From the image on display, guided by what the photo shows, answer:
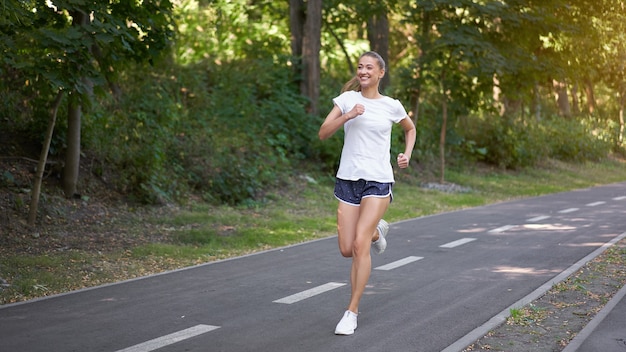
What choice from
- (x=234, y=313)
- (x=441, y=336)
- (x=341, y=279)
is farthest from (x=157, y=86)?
(x=441, y=336)

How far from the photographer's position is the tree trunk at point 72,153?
13406 millimetres

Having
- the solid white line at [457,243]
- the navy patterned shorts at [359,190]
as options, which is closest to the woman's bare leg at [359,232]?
the navy patterned shorts at [359,190]

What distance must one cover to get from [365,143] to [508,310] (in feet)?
6.95

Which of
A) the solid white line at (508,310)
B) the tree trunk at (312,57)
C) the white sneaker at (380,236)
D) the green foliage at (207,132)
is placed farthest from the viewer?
the tree trunk at (312,57)

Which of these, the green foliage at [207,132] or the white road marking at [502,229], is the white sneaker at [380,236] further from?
the green foliage at [207,132]

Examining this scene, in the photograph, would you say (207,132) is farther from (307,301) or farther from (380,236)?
(380,236)

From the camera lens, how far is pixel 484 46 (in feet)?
74.1

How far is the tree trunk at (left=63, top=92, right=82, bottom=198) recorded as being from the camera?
1341 centimetres

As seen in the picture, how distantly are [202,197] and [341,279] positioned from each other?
300 inches

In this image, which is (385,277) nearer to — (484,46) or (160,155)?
(160,155)

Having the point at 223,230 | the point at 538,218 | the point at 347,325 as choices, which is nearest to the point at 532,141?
the point at 538,218

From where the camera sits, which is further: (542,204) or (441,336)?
(542,204)

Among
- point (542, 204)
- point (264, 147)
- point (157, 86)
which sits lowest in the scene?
point (542, 204)

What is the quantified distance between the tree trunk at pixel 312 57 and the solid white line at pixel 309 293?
50.1 feet
